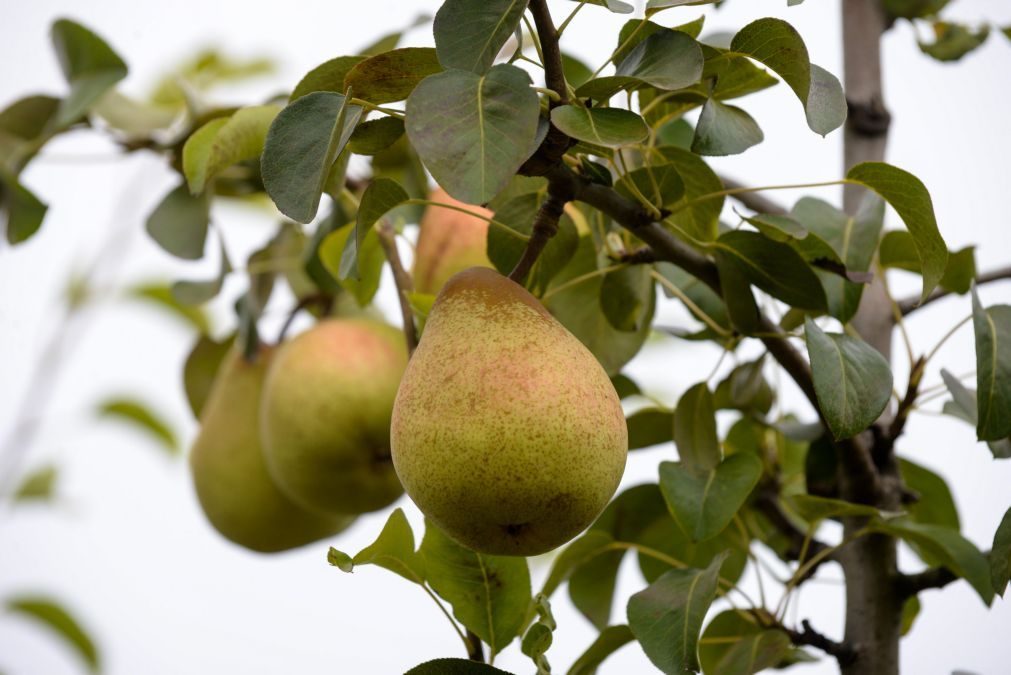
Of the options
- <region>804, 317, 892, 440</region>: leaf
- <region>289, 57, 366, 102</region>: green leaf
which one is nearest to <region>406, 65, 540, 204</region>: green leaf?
<region>289, 57, 366, 102</region>: green leaf

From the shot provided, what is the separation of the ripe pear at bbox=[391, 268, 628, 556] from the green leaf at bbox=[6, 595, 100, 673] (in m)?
0.75

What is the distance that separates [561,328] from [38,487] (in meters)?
0.89

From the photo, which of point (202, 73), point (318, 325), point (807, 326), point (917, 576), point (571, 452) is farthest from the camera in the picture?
point (202, 73)

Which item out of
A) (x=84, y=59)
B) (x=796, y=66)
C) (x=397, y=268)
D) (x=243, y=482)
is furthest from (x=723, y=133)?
(x=84, y=59)

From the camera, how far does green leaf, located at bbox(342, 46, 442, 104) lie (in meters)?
0.60

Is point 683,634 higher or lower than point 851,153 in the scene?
lower

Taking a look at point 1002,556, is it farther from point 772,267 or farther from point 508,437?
point 508,437

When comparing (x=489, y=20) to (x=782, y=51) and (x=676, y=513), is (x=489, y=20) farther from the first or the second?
(x=676, y=513)

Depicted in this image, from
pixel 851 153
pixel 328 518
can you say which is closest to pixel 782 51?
pixel 851 153

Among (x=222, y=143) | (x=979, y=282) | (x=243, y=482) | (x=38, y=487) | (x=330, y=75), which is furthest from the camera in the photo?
(x=38, y=487)

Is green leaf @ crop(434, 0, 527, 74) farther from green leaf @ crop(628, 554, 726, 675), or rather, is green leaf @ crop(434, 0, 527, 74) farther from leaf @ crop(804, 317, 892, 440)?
green leaf @ crop(628, 554, 726, 675)

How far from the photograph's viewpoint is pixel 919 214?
26.9 inches

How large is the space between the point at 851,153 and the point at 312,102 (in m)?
0.71

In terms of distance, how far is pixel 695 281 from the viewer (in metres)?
0.89
